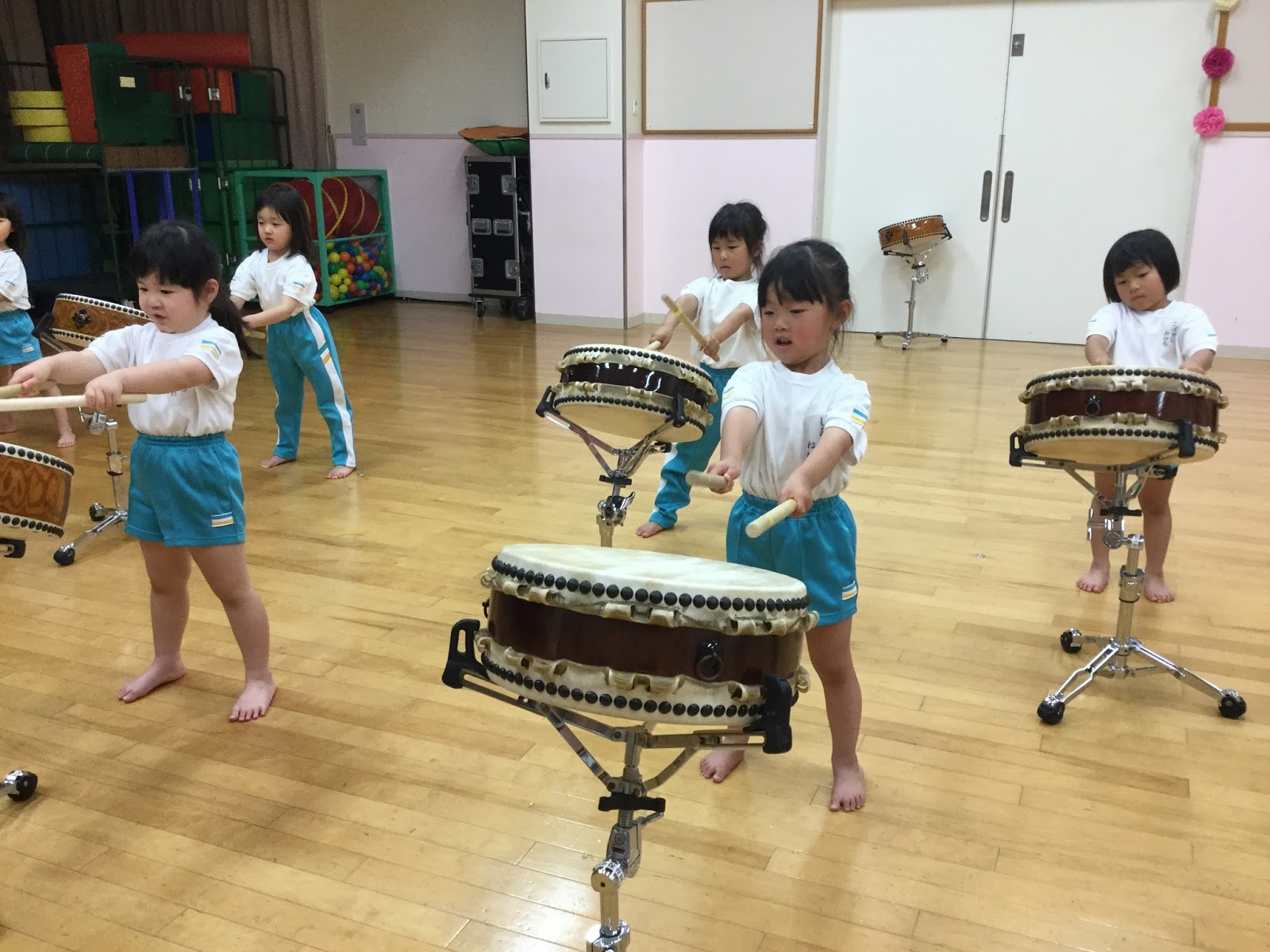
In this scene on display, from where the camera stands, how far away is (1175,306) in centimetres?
277

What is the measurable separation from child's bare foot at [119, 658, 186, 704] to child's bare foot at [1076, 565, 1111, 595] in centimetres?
255

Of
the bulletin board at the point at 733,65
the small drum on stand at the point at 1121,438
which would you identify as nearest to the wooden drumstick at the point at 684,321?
the small drum on stand at the point at 1121,438

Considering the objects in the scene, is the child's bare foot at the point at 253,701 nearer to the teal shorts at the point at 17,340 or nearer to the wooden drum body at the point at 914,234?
the teal shorts at the point at 17,340

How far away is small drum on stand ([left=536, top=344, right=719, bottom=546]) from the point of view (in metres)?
2.42

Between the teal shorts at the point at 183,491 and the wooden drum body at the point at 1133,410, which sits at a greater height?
the wooden drum body at the point at 1133,410

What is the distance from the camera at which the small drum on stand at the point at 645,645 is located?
116 cm

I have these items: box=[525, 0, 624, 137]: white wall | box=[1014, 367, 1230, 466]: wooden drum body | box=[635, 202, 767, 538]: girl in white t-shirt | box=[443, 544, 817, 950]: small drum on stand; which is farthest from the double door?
box=[443, 544, 817, 950]: small drum on stand

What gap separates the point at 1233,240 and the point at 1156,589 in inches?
174

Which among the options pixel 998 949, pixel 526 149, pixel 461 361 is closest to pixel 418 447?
pixel 461 361

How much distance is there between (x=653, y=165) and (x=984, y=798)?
631 centimetres

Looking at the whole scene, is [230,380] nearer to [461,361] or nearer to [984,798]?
[984,798]

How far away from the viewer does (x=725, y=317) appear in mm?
3283

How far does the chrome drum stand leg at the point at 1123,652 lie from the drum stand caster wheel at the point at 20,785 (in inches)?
85.2

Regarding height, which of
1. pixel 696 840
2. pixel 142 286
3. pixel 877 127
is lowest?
pixel 696 840
